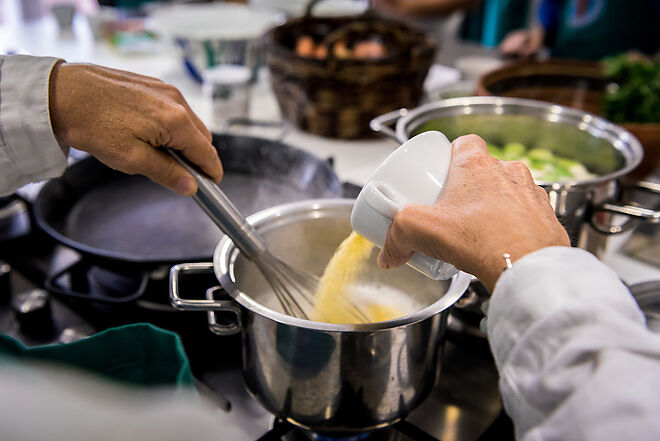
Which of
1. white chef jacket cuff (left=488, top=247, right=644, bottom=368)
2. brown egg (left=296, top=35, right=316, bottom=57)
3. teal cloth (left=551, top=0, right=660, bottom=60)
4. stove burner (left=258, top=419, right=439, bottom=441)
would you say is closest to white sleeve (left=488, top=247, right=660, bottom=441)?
white chef jacket cuff (left=488, top=247, right=644, bottom=368)

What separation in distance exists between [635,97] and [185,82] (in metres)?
1.02

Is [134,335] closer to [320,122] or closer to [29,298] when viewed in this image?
[29,298]

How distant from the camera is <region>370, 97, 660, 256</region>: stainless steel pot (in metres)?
0.61

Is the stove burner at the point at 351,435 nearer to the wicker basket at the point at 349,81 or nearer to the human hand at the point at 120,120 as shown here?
the human hand at the point at 120,120

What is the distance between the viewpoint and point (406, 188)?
0.42 m

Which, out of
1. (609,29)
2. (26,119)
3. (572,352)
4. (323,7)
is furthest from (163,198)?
(609,29)

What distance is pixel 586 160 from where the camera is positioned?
0.82 m

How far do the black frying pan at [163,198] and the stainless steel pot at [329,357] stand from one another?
0.73 ft

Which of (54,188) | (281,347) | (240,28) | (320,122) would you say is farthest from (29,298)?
(240,28)

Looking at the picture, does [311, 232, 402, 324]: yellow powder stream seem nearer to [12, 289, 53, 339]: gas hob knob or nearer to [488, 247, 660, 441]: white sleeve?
[488, 247, 660, 441]: white sleeve

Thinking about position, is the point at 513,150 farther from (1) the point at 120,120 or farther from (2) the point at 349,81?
(1) the point at 120,120

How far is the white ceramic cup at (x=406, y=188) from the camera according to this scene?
42 cm

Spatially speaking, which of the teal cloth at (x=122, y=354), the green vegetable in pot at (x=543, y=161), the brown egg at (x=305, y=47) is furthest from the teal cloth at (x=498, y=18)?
the teal cloth at (x=122, y=354)

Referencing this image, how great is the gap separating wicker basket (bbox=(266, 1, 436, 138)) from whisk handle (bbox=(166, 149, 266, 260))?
53 centimetres
